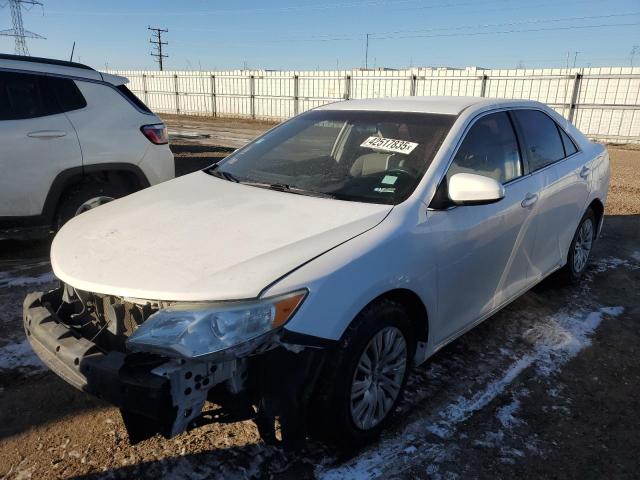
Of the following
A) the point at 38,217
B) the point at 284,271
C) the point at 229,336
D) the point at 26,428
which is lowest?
the point at 26,428

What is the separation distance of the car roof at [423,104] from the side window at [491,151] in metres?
0.13

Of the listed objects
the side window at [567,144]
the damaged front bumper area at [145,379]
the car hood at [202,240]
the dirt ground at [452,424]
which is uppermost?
the side window at [567,144]

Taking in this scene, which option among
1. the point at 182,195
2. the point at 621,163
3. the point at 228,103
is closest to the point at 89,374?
the point at 182,195

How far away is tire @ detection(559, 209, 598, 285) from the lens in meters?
4.57

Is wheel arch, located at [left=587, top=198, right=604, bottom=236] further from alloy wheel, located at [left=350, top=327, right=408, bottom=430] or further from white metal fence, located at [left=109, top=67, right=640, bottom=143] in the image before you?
white metal fence, located at [left=109, top=67, right=640, bottom=143]

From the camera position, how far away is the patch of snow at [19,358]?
3.15 meters

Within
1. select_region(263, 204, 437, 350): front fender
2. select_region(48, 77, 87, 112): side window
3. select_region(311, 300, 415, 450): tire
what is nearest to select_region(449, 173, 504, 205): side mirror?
select_region(263, 204, 437, 350): front fender

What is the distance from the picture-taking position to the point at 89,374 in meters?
2.02

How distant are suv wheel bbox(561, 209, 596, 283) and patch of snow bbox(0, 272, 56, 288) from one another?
4.51 meters

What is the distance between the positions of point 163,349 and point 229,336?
0.80 ft

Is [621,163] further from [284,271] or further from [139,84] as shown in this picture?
[139,84]

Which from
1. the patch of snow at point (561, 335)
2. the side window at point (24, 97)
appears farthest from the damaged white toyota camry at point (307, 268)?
the side window at point (24, 97)

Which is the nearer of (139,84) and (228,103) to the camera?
(228,103)

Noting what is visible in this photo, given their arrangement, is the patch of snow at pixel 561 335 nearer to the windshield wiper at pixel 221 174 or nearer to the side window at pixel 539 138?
the side window at pixel 539 138
